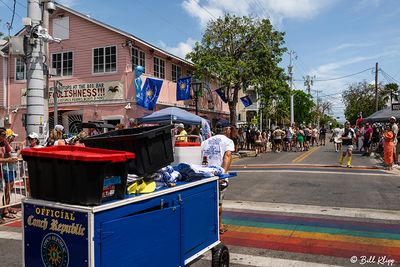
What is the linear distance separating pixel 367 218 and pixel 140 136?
544 centimetres

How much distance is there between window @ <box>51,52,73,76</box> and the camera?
2188 centimetres

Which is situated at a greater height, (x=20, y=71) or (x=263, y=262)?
(x=20, y=71)

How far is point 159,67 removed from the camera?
23328 millimetres

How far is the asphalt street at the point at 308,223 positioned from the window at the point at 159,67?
12.9 metres

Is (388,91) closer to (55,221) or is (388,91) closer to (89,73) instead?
(89,73)

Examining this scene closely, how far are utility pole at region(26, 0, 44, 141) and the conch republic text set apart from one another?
7.15 metres

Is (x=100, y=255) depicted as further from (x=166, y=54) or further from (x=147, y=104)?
(x=166, y=54)

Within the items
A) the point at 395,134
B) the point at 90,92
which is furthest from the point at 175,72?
the point at 395,134

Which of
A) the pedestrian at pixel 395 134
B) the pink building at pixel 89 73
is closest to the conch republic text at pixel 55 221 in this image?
the pedestrian at pixel 395 134

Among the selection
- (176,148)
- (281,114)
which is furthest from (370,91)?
(176,148)

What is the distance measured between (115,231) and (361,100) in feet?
234

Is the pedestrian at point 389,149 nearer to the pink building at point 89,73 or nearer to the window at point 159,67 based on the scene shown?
the pink building at point 89,73

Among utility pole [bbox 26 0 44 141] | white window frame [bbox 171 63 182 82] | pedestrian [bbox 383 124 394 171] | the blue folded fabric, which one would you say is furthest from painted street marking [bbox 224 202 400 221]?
white window frame [bbox 171 63 182 82]

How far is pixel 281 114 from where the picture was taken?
58938 millimetres
